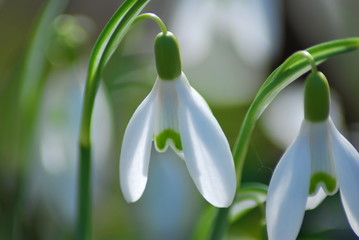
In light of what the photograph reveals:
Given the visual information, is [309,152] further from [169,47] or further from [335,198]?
[335,198]

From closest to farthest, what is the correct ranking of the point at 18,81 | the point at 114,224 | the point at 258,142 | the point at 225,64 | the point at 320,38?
the point at 18,81, the point at 114,224, the point at 258,142, the point at 225,64, the point at 320,38

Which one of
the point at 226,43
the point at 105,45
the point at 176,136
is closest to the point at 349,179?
the point at 176,136

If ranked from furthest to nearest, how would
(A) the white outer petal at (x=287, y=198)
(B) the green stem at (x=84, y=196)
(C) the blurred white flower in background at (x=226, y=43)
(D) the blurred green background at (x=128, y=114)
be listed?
(C) the blurred white flower in background at (x=226, y=43) < (D) the blurred green background at (x=128, y=114) < (B) the green stem at (x=84, y=196) < (A) the white outer petal at (x=287, y=198)

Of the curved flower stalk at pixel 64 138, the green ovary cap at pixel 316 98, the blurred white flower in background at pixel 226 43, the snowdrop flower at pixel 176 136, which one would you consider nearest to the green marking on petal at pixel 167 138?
the snowdrop flower at pixel 176 136

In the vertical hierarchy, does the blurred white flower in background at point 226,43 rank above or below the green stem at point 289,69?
above

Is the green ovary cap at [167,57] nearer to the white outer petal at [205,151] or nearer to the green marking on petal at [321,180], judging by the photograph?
the white outer petal at [205,151]

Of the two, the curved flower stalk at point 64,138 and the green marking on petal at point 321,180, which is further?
the curved flower stalk at point 64,138

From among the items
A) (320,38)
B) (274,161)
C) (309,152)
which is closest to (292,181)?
(309,152)
